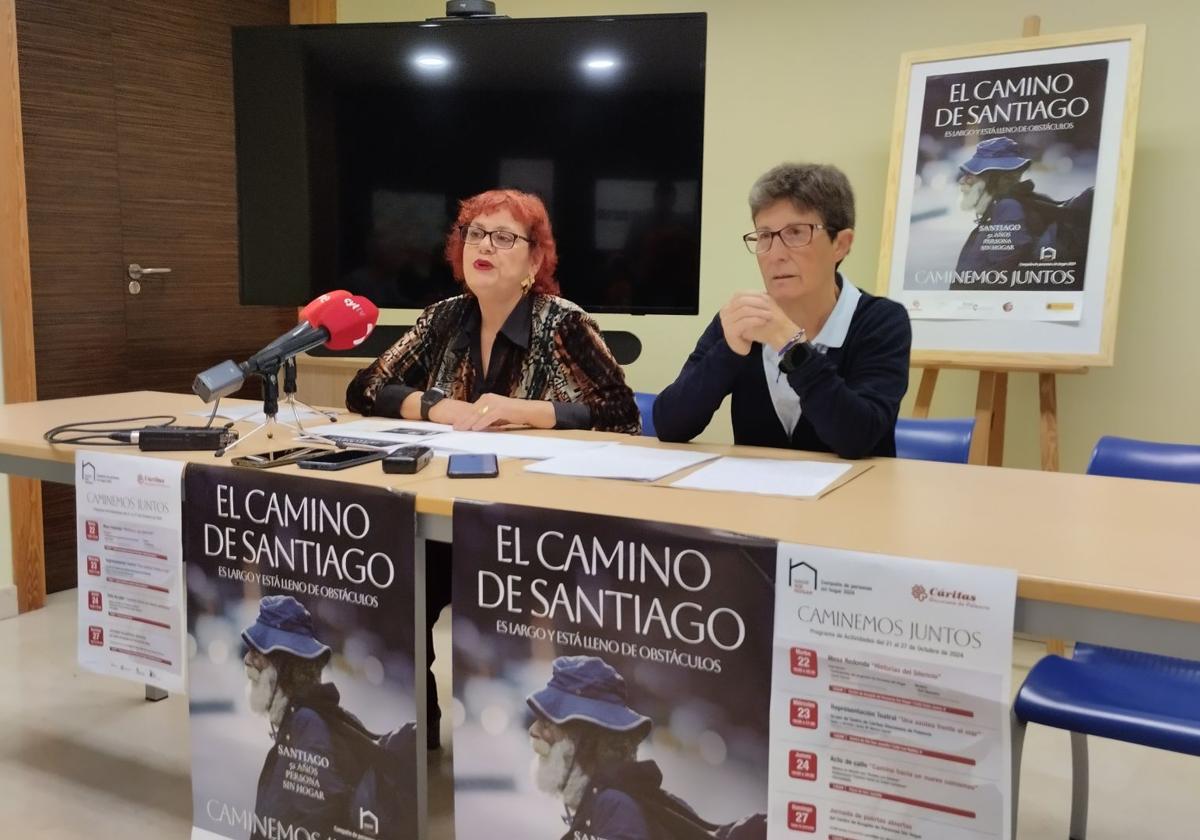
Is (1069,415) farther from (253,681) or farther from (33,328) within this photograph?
(33,328)

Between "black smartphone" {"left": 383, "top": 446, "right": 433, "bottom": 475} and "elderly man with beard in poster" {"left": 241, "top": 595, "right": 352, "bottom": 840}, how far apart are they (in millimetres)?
250

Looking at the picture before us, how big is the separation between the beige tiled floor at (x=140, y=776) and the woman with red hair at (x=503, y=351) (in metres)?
0.56

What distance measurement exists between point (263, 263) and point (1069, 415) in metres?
2.47

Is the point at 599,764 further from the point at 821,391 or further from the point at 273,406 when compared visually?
the point at 273,406

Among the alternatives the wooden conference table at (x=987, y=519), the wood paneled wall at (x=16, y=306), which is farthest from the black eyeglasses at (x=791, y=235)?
the wood paneled wall at (x=16, y=306)

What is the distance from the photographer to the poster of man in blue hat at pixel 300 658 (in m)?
1.39

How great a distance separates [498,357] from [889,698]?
4.15 feet

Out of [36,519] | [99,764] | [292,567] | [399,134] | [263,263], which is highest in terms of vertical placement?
[399,134]

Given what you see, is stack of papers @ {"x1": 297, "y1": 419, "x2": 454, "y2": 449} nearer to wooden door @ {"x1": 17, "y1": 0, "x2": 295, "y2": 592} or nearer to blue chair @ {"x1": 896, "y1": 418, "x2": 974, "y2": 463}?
blue chair @ {"x1": 896, "y1": 418, "x2": 974, "y2": 463}

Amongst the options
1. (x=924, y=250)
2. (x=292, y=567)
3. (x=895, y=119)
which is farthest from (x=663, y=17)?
(x=292, y=567)

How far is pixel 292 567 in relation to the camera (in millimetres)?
1465

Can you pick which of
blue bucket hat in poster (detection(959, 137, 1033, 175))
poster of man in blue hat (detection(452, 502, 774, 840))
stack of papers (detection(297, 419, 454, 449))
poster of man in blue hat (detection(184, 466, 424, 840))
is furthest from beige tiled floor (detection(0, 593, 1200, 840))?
blue bucket hat in poster (detection(959, 137, 1033, 175))

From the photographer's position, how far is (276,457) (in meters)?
1.57

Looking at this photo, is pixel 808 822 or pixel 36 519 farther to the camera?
pixel 36 519
